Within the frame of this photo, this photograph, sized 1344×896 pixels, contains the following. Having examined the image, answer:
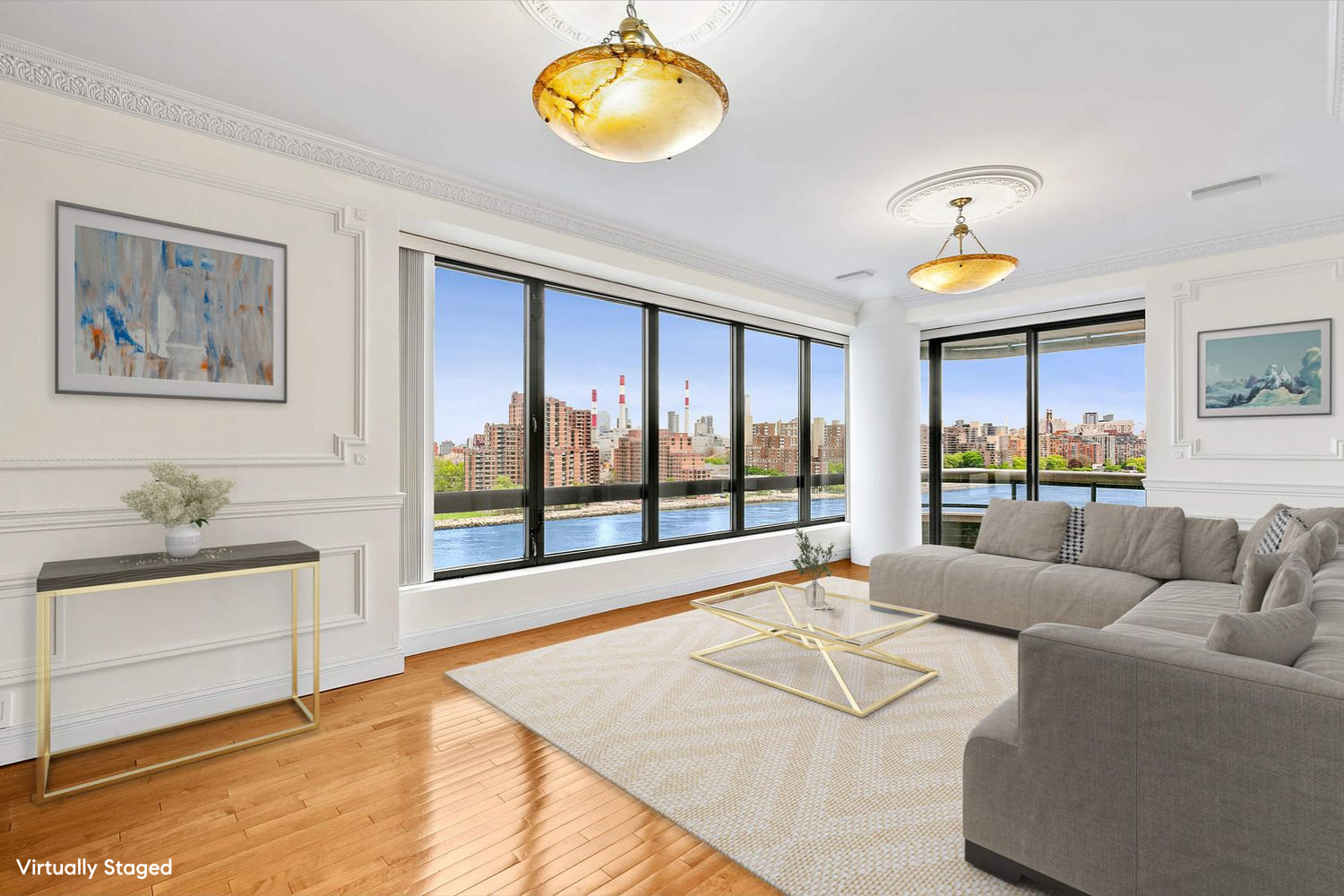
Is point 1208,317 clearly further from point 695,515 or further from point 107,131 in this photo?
point 107,131

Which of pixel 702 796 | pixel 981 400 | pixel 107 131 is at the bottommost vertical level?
pixel 702 796

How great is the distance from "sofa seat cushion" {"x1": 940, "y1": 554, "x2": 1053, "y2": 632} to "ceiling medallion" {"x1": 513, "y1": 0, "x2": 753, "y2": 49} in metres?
3.43

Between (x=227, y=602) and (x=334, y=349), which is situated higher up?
(x=334, y=349)

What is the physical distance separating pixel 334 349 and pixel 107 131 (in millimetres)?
1197

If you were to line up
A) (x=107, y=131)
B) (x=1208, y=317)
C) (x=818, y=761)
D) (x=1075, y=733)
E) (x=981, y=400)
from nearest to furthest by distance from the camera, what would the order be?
(x=1075, y=733), (x=818, y=761), (x=107, y=131), (x=1208, y=317), (x=981, y=400)

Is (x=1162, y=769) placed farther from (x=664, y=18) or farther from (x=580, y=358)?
(x=580, y=358)

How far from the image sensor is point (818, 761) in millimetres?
2424

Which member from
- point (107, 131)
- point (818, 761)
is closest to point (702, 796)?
point (818, 761)

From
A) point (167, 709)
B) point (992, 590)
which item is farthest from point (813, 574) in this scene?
point (167, 709)

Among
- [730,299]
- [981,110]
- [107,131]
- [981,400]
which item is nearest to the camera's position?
[107,131]

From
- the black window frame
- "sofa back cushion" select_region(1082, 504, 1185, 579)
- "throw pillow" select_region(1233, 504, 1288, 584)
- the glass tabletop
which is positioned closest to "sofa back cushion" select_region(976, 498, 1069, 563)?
"sofa back cushion" select_region(1082, 504, 1185, 579)

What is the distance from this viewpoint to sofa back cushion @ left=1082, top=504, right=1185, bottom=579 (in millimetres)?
3832

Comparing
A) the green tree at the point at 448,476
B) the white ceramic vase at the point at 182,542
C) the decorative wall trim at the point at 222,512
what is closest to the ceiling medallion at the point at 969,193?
the green tree at the point at 448,476

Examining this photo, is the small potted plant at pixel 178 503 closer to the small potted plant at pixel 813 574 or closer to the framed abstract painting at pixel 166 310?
the framed abstract painting at pixel 166 310
